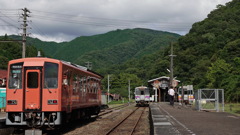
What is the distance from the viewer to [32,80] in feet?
39.7

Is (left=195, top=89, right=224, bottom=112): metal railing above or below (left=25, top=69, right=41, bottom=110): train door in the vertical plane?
below

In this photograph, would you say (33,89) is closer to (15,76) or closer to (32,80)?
(32,80)

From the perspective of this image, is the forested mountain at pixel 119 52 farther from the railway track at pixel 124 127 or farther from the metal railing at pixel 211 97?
the railway track at pixel 124 127

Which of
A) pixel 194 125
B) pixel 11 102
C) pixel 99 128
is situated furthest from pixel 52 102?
pixel 194 125

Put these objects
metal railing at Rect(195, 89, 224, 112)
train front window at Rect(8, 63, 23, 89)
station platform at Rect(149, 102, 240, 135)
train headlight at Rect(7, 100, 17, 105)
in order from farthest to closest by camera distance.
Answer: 1. metal railing at Rect(195, 89, 224, 112)
2. train front window at Rect(8, 63, 23, 89)
3. train headlight at Rect(7, 100, 17, 105)
4. station platform at Rect(149, 102, 240, 135)

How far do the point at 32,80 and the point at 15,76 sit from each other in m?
0.69

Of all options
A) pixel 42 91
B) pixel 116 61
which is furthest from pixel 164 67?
pixel 42 91

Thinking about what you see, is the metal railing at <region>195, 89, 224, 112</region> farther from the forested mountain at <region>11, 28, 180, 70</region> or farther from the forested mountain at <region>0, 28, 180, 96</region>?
the forested mountain at <region>11, 28, 180, 70</region>

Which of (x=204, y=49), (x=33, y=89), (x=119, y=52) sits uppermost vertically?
(x=119, y=52)

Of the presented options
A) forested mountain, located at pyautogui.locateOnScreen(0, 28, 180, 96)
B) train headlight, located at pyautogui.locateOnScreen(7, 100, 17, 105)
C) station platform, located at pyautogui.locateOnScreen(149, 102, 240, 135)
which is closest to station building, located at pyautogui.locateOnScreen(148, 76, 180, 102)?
forested mountain, located at pyautogui.locateOnScreen(0, 28, 180, 96)

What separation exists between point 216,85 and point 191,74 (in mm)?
28760

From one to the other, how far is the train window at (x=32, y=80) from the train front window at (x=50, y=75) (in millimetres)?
342

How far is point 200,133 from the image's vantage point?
9938 mm

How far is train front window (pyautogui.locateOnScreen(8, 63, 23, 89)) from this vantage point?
12109 millimetres
